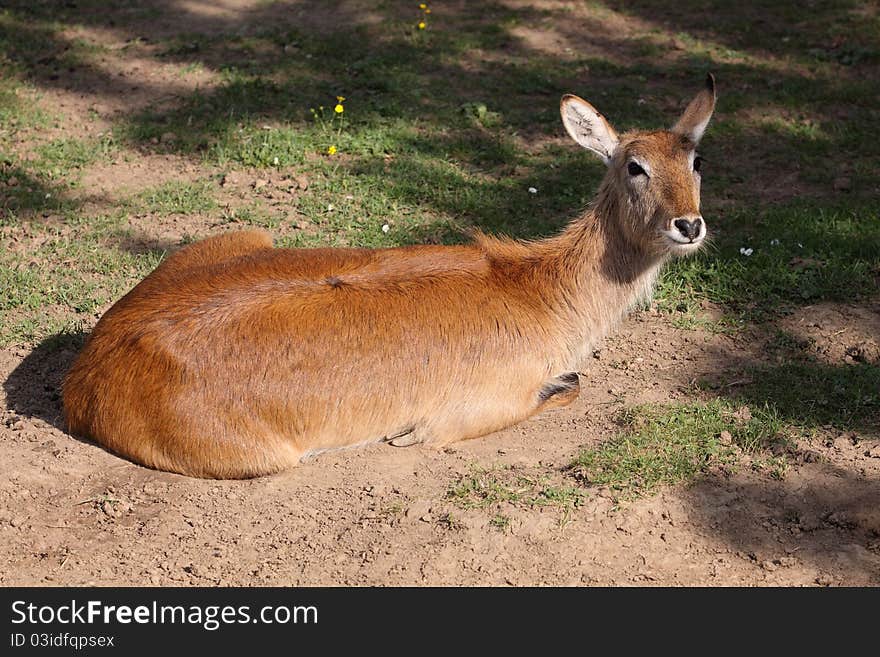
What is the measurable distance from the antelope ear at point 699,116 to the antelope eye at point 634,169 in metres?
0.44

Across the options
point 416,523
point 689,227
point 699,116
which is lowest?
point 416,523

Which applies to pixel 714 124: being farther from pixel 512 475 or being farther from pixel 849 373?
pixel 512 475

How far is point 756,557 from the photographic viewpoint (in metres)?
4.52

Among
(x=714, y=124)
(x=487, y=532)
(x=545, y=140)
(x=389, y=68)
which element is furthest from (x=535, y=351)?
(x=389, y=68)

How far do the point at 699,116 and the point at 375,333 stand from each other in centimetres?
226

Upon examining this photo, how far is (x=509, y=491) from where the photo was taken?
497 cm

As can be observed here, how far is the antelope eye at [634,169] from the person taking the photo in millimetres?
5624

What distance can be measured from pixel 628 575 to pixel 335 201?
424cm

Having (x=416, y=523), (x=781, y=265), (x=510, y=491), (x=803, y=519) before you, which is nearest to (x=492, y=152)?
(x=781, y=265)

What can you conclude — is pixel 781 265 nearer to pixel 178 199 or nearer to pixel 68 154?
pixel 178 199

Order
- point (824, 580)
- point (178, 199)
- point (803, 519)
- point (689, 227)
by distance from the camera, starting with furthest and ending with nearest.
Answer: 1. point (178, 199)
2. point (689, 227)
3. point (803, 519)
4. point (824, 580)

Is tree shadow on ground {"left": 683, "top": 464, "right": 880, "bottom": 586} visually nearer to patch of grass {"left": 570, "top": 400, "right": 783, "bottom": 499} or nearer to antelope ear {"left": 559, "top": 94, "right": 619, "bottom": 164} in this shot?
patch of grass {"left": 570, "top": 400, "right": 783, "bottom": 499}

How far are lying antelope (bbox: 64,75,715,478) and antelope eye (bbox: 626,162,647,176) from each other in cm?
1

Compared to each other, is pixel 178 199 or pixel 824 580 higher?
pixel 824 580
